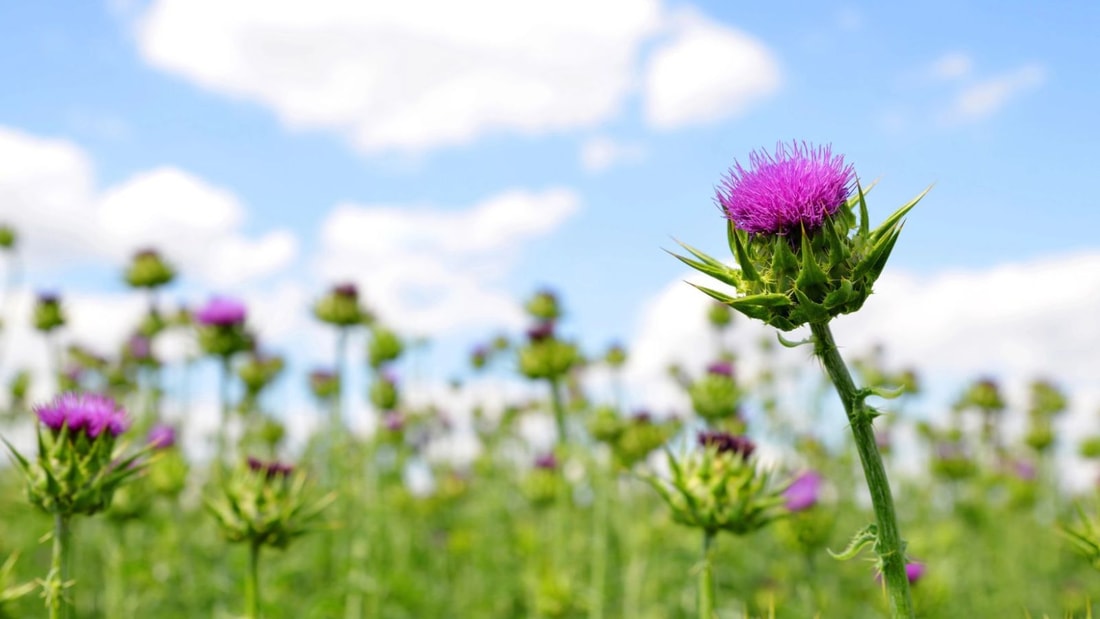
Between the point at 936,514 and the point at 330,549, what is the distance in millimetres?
10011

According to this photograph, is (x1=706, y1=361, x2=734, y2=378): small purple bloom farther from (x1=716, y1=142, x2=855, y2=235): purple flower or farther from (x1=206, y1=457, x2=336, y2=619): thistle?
(x1=716, y1=142, x2=855, y2=235): purple flower

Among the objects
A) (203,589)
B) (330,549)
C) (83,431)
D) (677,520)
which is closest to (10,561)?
(83,431)

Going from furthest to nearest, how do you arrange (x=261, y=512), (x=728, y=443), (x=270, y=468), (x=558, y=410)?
(x=558, y=410) → (x=270, y=468) → (x=728, y=443) → (x=261, y=512)

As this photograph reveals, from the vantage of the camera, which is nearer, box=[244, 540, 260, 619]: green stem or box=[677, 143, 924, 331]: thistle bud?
box=[677, 143, 924, 331]: thistle bud

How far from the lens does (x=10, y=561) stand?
3840mm

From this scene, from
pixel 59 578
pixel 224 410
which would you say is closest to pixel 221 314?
pixel 224 410

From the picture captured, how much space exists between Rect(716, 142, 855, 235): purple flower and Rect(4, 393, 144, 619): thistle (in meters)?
2.72

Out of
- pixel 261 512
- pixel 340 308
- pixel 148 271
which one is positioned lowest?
pixel 261 512

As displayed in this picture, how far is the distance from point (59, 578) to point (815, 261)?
2996 millimetres

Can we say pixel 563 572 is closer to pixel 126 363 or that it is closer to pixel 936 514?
pixel 126 363

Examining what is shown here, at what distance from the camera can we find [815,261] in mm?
2771

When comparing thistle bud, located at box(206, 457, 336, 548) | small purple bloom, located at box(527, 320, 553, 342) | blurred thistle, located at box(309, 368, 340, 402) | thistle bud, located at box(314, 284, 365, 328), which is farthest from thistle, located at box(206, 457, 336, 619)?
blurred thistle, located at box(309, 368, 340, 402)

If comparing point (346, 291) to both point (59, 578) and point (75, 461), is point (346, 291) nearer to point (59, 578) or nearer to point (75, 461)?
point (75, 461)

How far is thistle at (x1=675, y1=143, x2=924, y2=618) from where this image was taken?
264 centimetres
